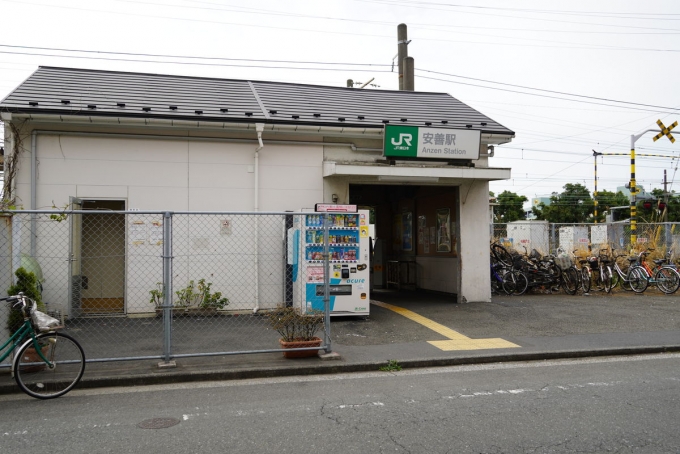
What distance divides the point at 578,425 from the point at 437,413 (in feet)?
4.33

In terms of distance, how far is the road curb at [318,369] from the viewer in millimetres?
6754

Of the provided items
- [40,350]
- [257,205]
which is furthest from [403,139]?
[40,350]

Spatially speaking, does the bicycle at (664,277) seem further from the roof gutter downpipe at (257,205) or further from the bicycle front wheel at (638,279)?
the roof gutter downpipe at (257,205)

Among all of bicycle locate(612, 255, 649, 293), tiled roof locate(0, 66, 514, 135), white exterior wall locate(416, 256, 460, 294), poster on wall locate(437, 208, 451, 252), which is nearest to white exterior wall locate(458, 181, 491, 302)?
white exterior wall locate(416, 256, 460, 294)

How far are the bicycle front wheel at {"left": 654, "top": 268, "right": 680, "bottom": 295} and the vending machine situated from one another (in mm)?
10169

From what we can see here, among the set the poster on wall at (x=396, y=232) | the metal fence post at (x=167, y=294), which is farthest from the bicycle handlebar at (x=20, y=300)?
the poster on wall at (x=396, y=232)

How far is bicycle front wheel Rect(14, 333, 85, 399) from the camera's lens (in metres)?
6.22

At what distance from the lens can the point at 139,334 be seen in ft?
30.9

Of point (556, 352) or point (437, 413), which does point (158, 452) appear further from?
point (556, 352)

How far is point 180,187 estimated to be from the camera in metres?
11.6

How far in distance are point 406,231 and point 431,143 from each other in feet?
16.8

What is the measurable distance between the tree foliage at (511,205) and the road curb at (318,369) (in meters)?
58.4

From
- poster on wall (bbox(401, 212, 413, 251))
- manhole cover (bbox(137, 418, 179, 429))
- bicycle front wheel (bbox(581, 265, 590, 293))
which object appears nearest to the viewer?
manhole cover (bbox(137, 418, 179, 429))

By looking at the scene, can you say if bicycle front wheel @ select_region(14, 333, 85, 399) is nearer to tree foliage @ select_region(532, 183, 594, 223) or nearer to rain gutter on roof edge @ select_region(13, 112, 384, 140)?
rain gutter on roof edge @ select_region(13, 112, 384, 140)
